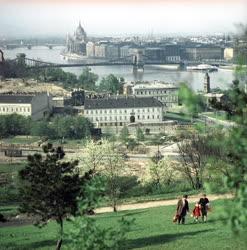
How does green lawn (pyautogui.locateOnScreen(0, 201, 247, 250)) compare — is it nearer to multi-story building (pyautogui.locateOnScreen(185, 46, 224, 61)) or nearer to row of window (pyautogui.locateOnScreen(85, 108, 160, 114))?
row of window (pyautogui.locateOnScreen(85, 108, 160, 114))

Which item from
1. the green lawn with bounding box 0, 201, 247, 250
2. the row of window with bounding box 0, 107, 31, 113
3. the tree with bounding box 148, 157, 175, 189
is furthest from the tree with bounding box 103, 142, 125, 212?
the row of window with bounding box 0, 107, 31, 113

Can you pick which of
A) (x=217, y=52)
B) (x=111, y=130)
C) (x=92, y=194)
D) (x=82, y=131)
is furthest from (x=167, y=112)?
(x=217, y=52)

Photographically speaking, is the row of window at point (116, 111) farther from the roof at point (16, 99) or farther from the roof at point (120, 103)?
the roof at point (16, 99)

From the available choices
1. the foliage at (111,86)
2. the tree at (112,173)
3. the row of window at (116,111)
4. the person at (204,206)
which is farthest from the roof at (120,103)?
the person at (204,206)

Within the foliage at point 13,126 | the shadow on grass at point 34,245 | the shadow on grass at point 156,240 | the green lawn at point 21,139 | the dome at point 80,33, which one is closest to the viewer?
the shadow on grass at point 156,240

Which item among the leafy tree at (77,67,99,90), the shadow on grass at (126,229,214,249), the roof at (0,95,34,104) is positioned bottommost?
the leafy tree at (77,67,99,90)
